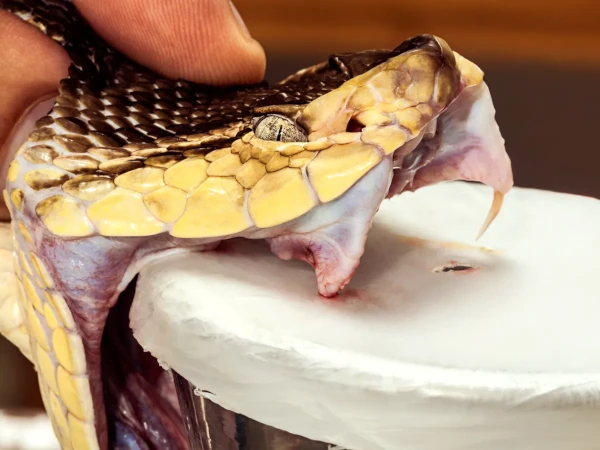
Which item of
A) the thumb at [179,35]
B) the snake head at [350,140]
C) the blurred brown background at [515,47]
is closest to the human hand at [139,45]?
the thumb at [179,35]

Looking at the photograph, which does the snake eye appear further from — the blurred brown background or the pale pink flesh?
the blurred brown background

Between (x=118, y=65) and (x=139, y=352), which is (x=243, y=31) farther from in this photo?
(x=139, y=352)

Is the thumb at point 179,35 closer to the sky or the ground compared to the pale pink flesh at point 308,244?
closer to the sky

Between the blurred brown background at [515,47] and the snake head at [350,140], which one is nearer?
the snake head at [350,140]

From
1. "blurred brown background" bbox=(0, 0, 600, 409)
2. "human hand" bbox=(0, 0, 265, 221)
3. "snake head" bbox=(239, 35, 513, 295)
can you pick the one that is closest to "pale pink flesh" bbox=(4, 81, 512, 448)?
"snake head" bbox=(239, 35, 513, 295)

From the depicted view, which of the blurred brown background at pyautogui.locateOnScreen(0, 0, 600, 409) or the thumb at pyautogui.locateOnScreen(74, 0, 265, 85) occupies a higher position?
the thumb at pyautogui.locateOnScreen(74, 0, 265, 85)

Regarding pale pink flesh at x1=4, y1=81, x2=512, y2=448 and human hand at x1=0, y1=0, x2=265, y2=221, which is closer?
pale pink flesh at x1=4, y1=81, x2=512, y2=448

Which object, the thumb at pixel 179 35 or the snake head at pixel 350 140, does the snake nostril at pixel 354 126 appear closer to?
the snake head at pixel 350 140
